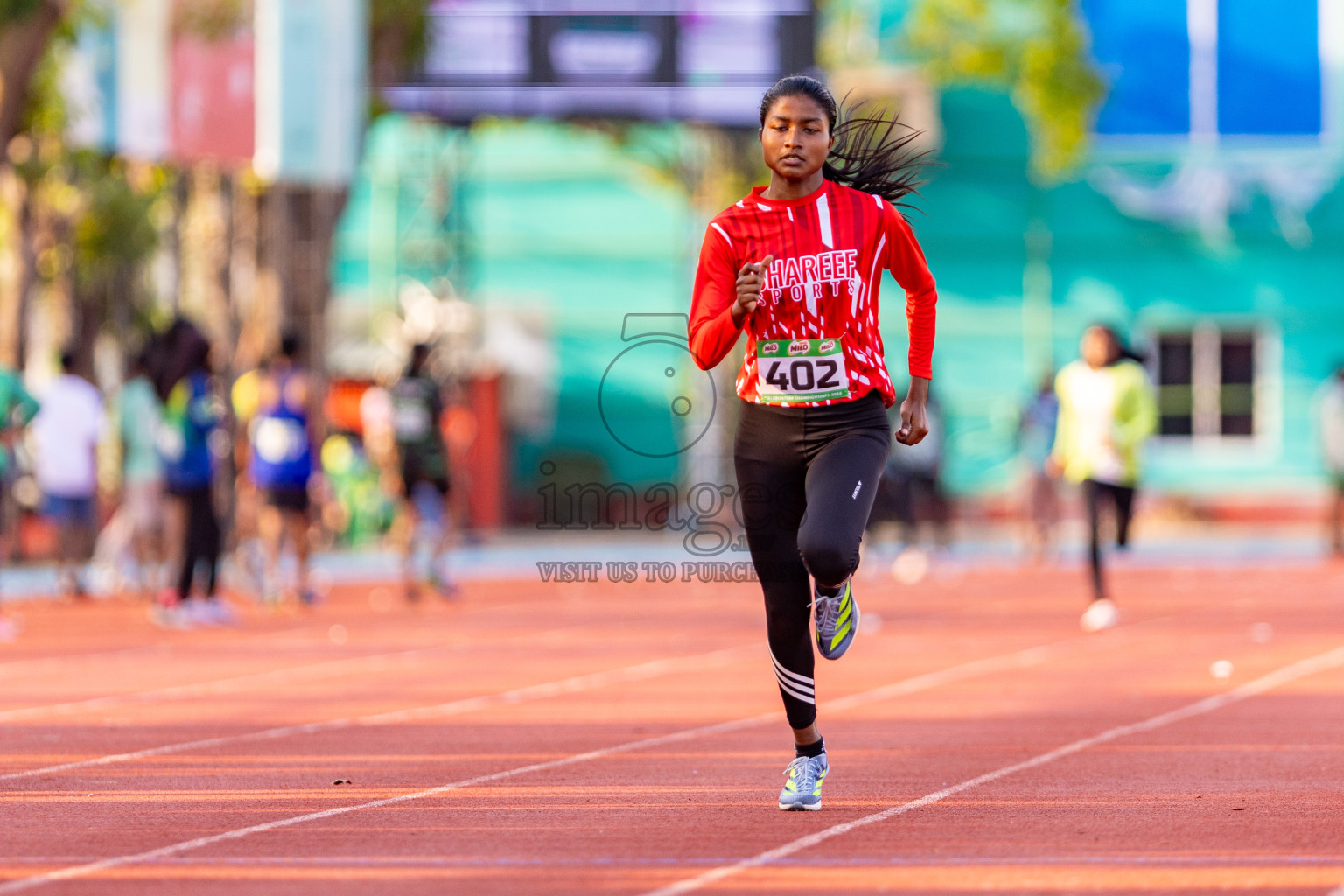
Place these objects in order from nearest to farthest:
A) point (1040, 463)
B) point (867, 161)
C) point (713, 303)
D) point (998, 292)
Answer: point (713, 303), point (867, 161), point (1040, 463), point (998, 292)

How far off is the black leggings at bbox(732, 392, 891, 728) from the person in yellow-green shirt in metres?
7.81

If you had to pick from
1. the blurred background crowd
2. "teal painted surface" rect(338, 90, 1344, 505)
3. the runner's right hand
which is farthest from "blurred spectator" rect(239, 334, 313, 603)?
"teal painted surface" rect(338, 90, 1344, 505)

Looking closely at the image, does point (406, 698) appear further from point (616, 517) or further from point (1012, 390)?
point (1012, 390)

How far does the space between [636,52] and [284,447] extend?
8391 millimetres

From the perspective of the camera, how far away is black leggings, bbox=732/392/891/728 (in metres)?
6.72

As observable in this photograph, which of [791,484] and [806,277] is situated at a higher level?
[806,277]

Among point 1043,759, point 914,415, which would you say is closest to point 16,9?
point 1043,759

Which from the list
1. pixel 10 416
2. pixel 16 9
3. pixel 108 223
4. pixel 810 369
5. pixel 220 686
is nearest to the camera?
pixel 810 369

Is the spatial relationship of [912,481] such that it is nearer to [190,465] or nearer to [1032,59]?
[190,465]

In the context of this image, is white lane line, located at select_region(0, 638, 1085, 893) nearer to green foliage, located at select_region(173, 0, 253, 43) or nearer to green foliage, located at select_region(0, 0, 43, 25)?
green foliage, located at select_region(0, 0, 43, 25)

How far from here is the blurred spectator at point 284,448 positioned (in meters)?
15.9

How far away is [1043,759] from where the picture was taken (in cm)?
812

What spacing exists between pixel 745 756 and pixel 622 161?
27328mm

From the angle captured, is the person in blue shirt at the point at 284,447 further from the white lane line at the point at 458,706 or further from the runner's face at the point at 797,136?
the runner's face at the point at 797,136
